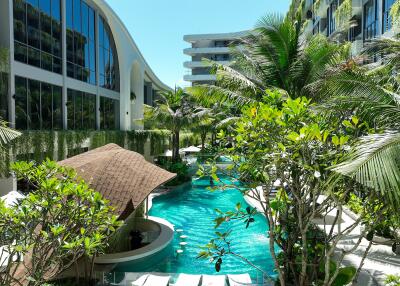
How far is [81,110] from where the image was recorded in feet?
73.2

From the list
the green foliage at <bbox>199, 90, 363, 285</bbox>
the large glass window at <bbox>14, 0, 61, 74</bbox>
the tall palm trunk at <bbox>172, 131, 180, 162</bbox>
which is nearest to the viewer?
the green foliage at <bbox>199, 90, 363, 285</bbox>

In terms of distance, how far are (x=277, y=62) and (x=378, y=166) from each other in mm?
8865

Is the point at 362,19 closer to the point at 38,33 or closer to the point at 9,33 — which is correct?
the point at 38,33

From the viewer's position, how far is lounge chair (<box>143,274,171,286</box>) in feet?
25.6

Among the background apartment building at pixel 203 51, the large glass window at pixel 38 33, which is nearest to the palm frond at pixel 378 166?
the large glass window at pixel 38 33

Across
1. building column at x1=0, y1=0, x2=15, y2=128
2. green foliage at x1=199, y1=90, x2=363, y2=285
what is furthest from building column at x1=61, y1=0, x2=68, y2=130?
green foliage at x1=199, y1=90, x2=363, y2=285

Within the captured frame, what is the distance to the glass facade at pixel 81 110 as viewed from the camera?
20938 mm

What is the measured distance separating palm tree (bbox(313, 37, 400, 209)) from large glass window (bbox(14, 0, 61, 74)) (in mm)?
14937

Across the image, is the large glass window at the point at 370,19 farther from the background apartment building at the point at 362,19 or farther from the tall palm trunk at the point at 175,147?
the tall palm trunk at the point at 175,147

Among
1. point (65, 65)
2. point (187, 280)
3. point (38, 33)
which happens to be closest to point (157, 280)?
point (187, 280)

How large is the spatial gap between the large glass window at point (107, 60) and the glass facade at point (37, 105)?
6879 millimetres

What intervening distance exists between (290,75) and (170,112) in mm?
14098

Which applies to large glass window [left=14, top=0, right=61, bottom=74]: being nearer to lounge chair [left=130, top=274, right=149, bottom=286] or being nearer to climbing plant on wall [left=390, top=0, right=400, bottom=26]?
lounge chair [left=130, top=274, right=149, bottom=286]

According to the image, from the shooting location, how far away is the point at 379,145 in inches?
157
